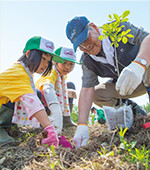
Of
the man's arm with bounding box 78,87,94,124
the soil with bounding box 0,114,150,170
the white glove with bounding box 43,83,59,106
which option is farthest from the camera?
the white glove with bounding box 43,83,59,106

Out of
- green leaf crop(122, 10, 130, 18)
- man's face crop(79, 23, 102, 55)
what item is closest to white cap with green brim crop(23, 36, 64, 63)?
man's face crop(79, 23, 102, 55)

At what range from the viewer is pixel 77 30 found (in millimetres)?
1839

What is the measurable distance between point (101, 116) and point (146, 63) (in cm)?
122

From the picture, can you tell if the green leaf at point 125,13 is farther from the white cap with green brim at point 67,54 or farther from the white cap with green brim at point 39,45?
the white cap with green brim at point 67,54

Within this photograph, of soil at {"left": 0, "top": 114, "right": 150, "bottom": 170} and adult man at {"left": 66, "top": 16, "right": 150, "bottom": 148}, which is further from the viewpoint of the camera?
adult man at {"left": 66, "top": 16, "right": 150, "bottom": 148}

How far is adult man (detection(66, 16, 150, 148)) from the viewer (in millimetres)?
1420

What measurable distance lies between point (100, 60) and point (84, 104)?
56 cm

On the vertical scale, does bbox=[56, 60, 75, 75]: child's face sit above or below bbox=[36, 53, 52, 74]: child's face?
below

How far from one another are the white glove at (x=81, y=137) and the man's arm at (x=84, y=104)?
14 cm

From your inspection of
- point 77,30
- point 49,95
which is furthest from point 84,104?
point 77,30

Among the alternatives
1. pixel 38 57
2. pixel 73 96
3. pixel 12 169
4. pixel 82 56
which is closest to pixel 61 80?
pixel 73 96

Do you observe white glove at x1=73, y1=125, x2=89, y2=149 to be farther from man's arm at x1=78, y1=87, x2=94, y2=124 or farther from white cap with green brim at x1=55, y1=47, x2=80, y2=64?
white cap with green brim at x1=55, y1=47, x2=80, y2=64

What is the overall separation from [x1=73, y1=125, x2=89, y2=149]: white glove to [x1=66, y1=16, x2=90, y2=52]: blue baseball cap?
83cm

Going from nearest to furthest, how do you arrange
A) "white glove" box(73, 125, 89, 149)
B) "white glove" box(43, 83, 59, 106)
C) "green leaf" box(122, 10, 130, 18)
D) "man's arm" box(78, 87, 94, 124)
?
"green leaf" box(122, 10, 130, 18) < "white glove" box(73, 125, 89, 149) < "man's arm" box(78, 87, 94, 124) < "white glove" box(43, 83, 59, 106)
